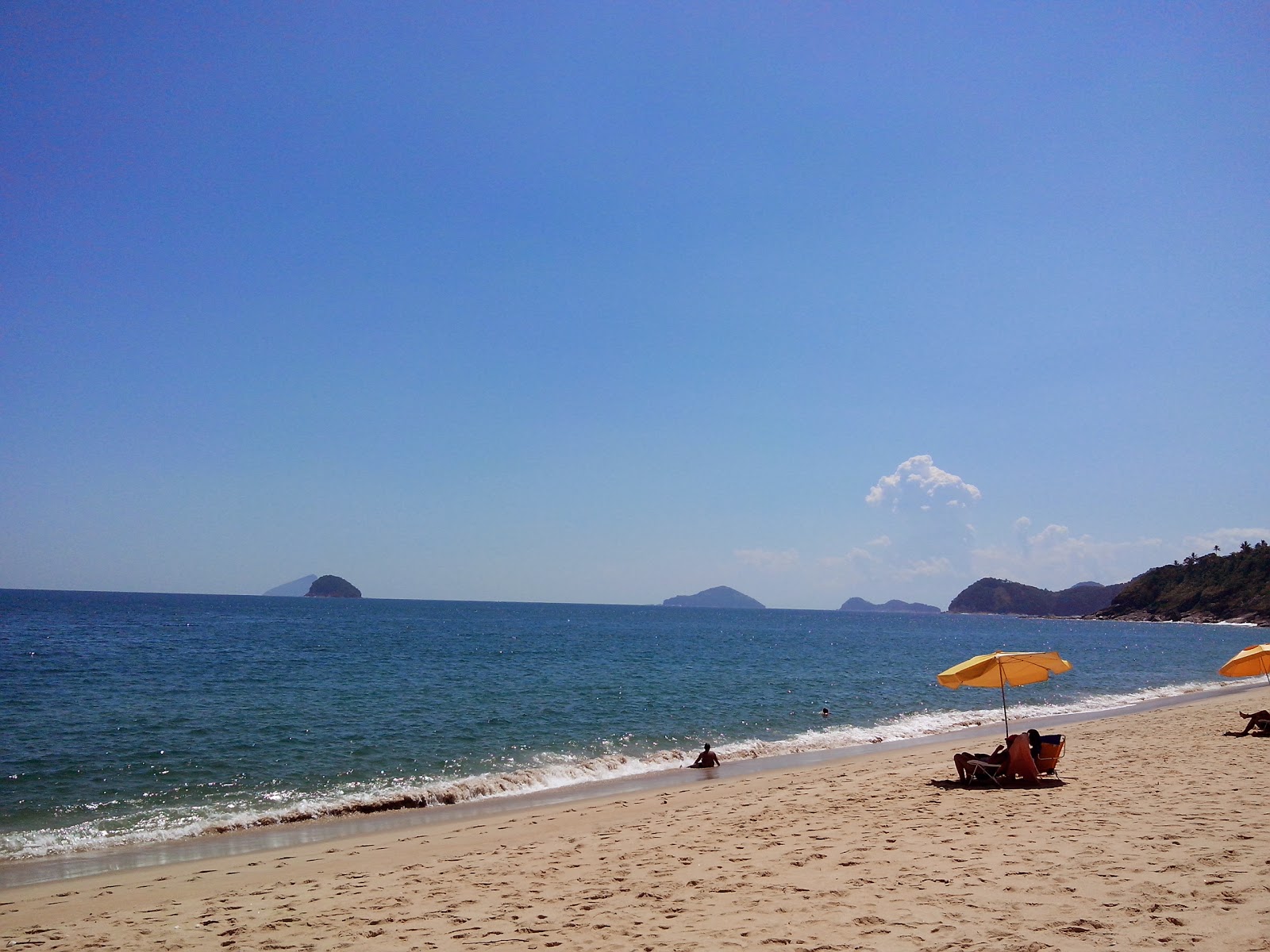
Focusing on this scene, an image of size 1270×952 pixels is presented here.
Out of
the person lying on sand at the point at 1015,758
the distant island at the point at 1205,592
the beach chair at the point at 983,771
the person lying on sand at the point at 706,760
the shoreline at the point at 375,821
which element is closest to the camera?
the shoreline at the point at 375,821

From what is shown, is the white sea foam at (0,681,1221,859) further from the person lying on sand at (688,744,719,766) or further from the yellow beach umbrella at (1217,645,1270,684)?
the yellow beach umbrella at (1217,645,1270,684)

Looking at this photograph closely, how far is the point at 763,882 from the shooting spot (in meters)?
8.02

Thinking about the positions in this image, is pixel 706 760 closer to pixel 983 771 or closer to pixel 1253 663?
pixel 983 771

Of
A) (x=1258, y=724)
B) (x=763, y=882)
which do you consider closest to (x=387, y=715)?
(x=763, y=882)

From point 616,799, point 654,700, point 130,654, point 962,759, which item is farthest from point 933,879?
point 130,654

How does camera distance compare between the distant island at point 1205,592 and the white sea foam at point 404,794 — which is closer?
the white sea foam at point 404,794

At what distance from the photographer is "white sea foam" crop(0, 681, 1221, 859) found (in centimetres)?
1286

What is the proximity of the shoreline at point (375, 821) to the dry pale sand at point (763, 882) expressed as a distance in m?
0.71

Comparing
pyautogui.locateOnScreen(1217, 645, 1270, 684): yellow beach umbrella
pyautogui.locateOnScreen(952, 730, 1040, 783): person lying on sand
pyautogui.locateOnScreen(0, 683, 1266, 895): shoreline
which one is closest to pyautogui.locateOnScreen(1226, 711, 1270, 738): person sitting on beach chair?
pyautogui.locateOnScreen(1217, 645, 1270, 684): yellow beach umbrella

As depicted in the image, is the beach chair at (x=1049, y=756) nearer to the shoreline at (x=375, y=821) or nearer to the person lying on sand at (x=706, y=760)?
the shoreline at (x=375, y=821)

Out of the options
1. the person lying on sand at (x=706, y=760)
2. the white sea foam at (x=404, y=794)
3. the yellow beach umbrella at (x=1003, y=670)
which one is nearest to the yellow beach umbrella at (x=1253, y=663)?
the yellow beach umbrella at (x=1003, y=670)

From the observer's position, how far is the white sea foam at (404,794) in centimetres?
1286

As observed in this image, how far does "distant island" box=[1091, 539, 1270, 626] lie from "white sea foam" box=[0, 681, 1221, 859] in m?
126

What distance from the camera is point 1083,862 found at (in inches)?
313
